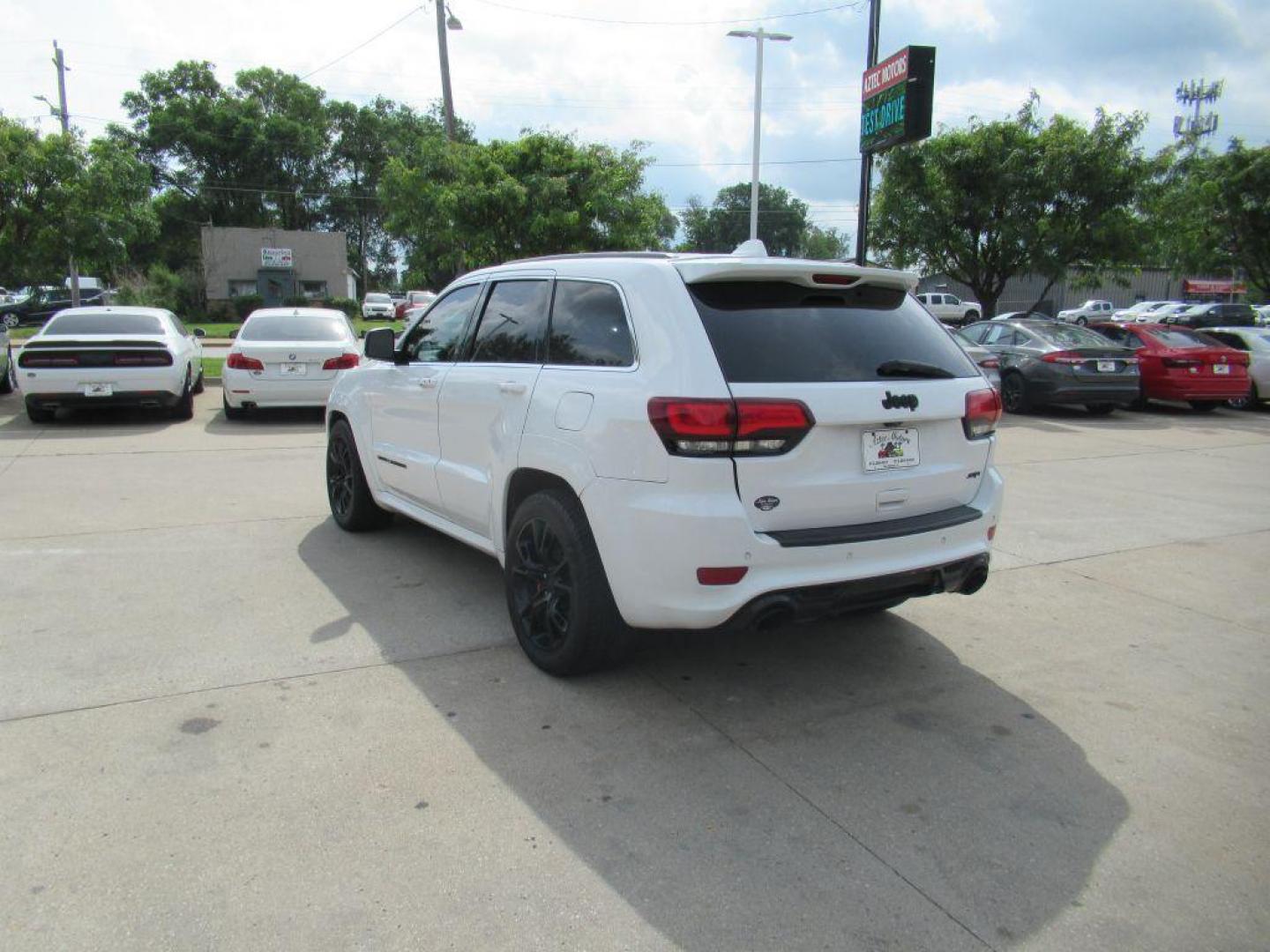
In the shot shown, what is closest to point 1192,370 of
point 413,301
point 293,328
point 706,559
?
point 293,328

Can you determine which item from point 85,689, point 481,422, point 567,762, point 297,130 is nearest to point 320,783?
point 567,762

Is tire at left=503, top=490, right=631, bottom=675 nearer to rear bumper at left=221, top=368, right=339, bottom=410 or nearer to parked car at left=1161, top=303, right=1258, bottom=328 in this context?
rear bumper at left=221, top=368, right=339, bottom=410

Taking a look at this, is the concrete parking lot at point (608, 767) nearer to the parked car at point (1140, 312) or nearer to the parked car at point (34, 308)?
the parked car at point (34, 308)

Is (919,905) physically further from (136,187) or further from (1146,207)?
(1146,207)

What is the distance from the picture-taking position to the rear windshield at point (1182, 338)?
50.8 ft

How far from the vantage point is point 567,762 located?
11.1 feet

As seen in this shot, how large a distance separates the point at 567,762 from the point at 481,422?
1826 millimetres

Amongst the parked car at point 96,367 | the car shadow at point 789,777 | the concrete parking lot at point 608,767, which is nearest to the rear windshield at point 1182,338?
the concrete parking lot at point 608,767

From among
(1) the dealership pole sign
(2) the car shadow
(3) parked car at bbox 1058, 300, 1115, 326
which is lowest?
(2) the car shadow

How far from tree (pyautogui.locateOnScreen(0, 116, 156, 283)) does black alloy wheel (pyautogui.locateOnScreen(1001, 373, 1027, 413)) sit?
1459 cm

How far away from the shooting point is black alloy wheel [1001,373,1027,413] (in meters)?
14.9

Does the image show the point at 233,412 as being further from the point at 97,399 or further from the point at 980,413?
the point at 980,413

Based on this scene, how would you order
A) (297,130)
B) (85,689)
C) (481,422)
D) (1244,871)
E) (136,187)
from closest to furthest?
(1244,871), (85,689), (481,422), (136,187), (297,130)

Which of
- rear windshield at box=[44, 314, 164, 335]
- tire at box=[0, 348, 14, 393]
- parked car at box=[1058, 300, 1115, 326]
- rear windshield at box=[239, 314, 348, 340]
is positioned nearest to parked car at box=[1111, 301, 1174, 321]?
parked car at box=[1058, 300, 1115, 326]
